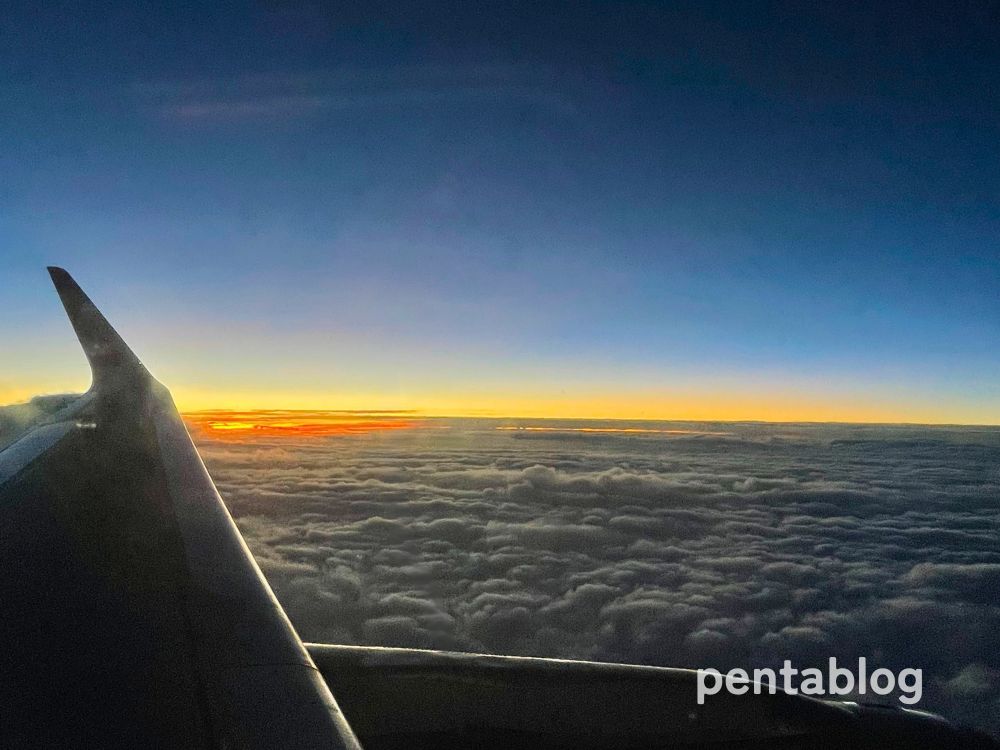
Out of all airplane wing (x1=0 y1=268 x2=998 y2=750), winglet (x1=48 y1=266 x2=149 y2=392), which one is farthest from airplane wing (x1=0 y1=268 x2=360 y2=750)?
winglet (x1=48 y1=266 x2=149 y2=392)

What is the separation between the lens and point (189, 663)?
2068mm

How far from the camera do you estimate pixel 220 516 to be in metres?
3.37

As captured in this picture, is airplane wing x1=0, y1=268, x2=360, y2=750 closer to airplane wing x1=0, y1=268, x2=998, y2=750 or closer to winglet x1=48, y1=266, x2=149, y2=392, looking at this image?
airplane wing x1=0, y1=268, x2=998, y2=750

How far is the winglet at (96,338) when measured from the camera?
4453 mm

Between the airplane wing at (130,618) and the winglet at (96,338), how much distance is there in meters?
1.04

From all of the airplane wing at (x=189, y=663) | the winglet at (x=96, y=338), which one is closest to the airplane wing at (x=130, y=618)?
the airplane wing at (x=189, y=663)

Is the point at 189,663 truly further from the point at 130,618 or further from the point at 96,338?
the point at 96,338

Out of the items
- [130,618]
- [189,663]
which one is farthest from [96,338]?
[189,663]

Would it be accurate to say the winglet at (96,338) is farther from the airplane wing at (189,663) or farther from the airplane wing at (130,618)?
the airplane wing at (130,618)

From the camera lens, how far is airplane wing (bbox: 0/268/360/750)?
169 centimetres

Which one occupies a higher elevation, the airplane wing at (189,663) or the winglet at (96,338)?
the winglet at (96,338)

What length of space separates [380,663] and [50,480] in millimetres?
3602

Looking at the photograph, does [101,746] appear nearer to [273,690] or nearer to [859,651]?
[273,690]

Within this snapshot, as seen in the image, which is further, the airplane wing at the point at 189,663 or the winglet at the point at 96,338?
the winglet at the point at 96,338
